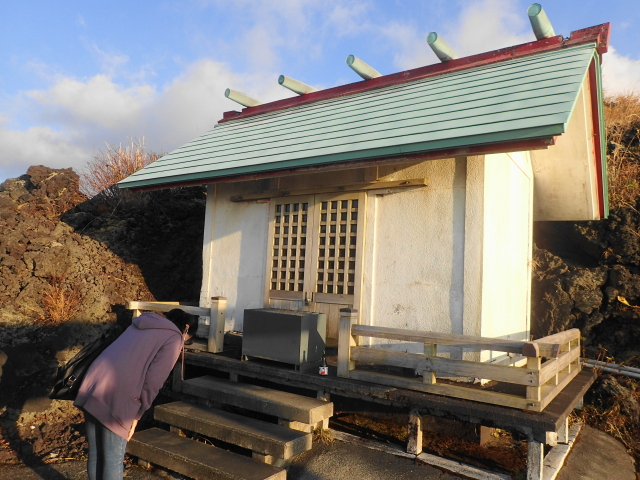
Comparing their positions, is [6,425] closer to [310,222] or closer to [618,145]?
[310,222]

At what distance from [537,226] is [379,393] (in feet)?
24.1

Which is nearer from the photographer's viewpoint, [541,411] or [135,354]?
[135,354]

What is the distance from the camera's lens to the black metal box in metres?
5.97

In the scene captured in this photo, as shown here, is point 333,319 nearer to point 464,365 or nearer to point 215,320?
point 215,320


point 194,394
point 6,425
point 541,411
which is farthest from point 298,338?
point 6,425

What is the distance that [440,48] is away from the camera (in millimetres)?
7406

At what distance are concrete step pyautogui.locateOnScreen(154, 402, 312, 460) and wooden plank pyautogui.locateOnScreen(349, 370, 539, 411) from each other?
953 millimetres

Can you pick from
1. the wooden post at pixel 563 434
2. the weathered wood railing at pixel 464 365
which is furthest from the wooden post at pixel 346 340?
the wooden post at pixel 563 434

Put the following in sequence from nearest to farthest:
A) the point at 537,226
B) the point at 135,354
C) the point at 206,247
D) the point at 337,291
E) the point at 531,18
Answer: the point at 135,354 < the point at 531,18 < the point at 337,291 < the point at 206,247 < the point at 537,226

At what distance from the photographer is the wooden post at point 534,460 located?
4578 millimetres

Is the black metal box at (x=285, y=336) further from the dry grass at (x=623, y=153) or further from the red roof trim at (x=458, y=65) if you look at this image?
the dry grass at (x=623, y=153)

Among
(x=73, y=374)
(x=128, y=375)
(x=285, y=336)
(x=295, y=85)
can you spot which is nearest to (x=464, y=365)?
(x=285, y=336)

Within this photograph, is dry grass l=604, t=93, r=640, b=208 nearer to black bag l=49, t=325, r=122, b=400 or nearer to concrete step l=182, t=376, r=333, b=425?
concrete step l=182, t=376, r=333, b=425

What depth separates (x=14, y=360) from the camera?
722cm
